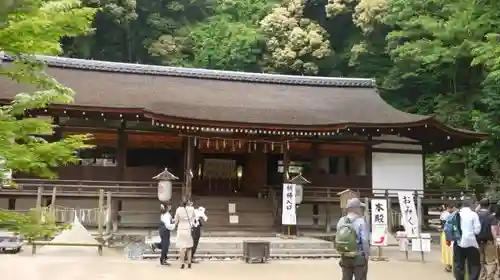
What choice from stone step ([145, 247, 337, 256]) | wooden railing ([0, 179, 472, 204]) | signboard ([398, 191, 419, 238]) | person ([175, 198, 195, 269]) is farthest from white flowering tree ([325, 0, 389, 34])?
person ([175, 198, 195, 269])

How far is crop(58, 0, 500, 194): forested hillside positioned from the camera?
22125 millimetres

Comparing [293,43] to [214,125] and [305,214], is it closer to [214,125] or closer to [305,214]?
[305,214]

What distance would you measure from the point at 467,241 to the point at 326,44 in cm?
2392

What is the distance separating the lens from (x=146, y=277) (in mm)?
9375

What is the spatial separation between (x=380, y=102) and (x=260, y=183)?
637 cm

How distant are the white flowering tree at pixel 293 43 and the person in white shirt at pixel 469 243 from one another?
897 inches

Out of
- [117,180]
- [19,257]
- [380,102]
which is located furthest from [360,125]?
[19,257]

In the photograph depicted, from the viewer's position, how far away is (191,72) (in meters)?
21.5

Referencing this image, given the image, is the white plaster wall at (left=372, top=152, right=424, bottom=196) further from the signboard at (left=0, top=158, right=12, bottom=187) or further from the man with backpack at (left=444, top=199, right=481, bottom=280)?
the signboard at (left=0, top=158, right=12, bottom=187)

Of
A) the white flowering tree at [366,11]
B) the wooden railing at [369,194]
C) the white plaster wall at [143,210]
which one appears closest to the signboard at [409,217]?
the wooden railing at [369,194]

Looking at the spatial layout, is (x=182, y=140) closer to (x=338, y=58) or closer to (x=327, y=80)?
(x=327, y=80)

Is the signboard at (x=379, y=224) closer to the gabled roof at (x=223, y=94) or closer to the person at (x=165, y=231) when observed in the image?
the gabled roof at (x=223, y=94)

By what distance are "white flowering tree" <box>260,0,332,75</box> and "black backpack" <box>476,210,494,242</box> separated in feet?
73.4

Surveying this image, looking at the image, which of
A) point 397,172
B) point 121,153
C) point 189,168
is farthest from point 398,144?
point 121,153
